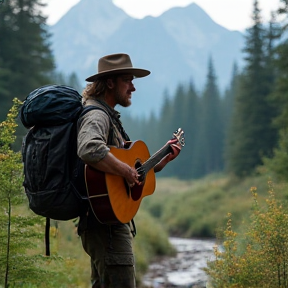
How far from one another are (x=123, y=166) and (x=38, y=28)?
23.9 metres

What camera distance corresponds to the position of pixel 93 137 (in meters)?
3.91

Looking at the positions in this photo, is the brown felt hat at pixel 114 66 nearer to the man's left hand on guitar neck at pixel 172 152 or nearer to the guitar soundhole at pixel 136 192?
the man's left hand on guitar neck at pixel 172 152

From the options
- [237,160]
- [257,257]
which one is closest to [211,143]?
[237,160]

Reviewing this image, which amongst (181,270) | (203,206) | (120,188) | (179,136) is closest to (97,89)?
(120,188)

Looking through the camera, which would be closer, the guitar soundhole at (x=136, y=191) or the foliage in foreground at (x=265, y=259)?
the guitar soundhole at (x=136, y=191)

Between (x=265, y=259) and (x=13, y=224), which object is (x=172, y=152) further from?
(x=13, y=224)

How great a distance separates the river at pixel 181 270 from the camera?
1529 centimetres

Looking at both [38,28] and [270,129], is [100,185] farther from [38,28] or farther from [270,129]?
[270,129]

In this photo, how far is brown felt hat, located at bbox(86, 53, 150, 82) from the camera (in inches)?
174

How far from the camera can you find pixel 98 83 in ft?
14.8

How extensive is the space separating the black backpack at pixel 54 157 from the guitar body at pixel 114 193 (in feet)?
0.39

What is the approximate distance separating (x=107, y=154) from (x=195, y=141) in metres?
67.7

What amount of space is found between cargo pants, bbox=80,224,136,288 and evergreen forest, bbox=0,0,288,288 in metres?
1.82

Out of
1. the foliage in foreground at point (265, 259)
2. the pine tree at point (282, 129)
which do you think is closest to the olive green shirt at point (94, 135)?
the foliage in foreground at point (265, 259)
